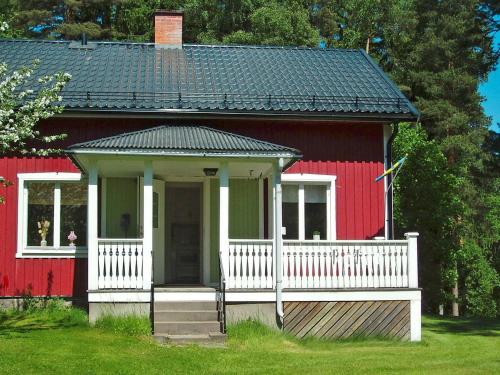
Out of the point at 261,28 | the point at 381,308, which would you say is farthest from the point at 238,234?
the point at 261,28

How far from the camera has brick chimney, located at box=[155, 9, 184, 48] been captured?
20266mm

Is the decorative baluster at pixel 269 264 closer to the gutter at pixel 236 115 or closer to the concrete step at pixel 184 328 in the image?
the concrete step at pixel 184 328

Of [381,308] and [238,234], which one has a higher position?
[238,234]

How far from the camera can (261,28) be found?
30.9 m

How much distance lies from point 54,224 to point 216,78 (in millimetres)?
5301

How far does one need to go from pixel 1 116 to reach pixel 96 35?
23071mm

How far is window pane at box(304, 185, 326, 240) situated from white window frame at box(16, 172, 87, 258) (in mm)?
4805

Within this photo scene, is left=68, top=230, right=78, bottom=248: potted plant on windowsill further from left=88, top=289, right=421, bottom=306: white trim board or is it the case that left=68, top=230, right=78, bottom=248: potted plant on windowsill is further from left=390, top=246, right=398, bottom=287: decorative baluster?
left=390, top=246, right=398, bottom=287: decorative baluster

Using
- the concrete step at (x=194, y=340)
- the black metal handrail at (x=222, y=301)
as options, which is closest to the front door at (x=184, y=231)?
the black metal handrail at (x=222, y=301)

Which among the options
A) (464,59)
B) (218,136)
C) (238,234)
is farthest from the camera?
(464,59)

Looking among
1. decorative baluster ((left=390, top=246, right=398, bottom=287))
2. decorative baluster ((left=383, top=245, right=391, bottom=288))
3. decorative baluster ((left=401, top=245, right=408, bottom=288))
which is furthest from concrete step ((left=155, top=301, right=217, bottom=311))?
decorative baluster ((left=401, top=245, right=408, bottom=288))

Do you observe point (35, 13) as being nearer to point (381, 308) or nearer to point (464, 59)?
point (464, 59)

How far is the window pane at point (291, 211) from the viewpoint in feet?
52.8

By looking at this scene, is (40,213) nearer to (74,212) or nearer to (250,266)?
(74,212)
